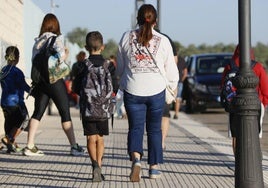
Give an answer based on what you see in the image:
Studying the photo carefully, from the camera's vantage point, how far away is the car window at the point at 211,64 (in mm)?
24359

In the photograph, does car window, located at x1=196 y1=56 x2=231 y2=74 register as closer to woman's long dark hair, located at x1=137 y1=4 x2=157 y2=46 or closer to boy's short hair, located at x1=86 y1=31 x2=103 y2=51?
boy's short hair, located at x1=86 y1=31 x2=103 y2=51

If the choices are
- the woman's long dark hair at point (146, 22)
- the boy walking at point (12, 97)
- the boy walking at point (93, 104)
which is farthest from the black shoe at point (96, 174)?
the boy walking at point (12, 97)

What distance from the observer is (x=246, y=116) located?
6.79 metres

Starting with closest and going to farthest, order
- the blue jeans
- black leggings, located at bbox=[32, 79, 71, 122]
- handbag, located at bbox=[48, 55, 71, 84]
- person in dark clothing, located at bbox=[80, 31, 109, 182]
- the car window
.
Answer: the blue jeans → person in dark clothing, located at bbox=[80, 31, 109, 182] → handbag, located at bbox=[48, 55, 71, 84] → black leggings, located at bbox=[32, 79, 71, 122] → the car window

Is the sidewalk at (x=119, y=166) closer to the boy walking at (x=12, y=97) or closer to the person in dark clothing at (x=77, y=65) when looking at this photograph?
the boy walking at (x=12, y=97)

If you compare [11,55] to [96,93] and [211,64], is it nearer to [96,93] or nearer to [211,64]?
[96,93]

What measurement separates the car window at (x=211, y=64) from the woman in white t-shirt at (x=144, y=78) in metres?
15.9

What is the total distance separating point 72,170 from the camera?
370 inches

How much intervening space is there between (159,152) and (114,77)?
1.06m

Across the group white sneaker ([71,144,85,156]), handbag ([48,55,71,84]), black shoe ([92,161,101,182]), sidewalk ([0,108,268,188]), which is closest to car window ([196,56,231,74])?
sidewalk ([0,108,268,188])

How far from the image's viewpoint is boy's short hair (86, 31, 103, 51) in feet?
28.5

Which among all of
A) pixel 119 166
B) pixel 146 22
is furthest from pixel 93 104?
pixel 119 166

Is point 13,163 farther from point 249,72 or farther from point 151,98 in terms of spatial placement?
point 249,72

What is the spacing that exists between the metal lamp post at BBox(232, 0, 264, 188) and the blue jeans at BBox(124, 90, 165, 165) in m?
1.74
